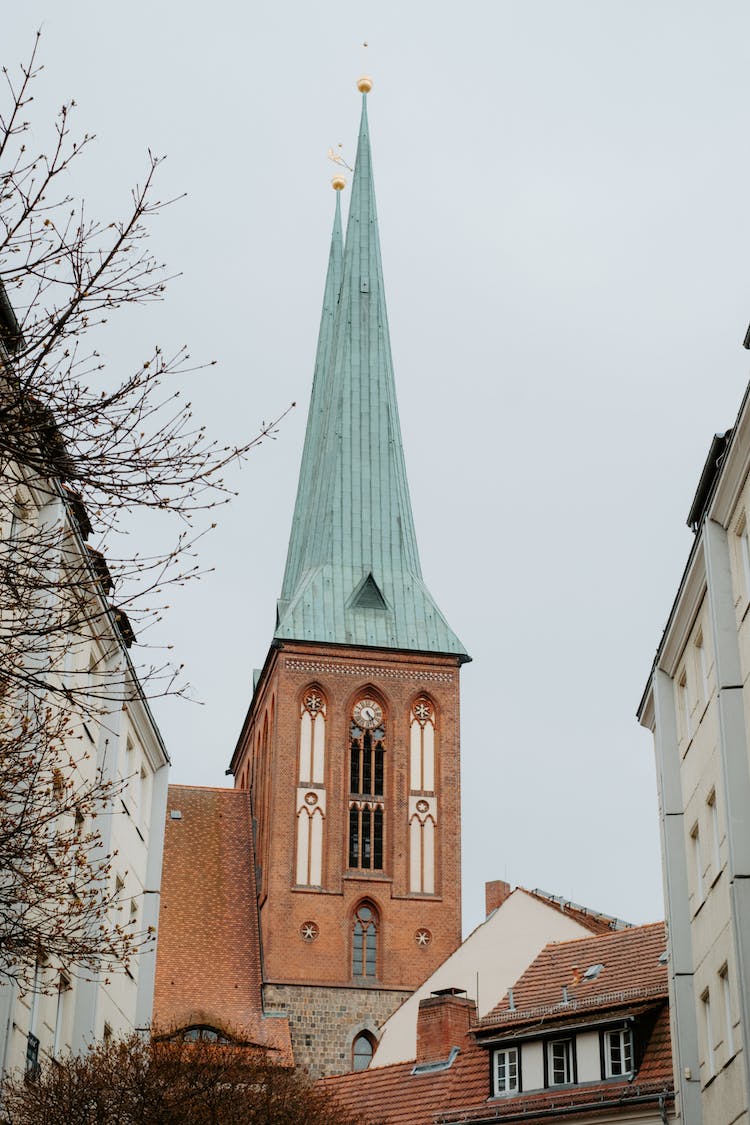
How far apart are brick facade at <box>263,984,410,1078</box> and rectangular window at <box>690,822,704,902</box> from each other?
1092 inches

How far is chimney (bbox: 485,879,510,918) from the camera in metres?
52.2

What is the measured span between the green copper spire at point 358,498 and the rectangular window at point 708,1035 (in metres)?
32.9

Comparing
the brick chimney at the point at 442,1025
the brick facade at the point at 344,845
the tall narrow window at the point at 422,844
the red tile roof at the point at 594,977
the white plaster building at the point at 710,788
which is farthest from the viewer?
the tall narrow window at the point at 422,844

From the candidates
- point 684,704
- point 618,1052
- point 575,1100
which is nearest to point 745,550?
point 684,704

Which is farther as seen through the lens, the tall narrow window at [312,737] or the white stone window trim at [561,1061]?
the tall narrow window at [312,737]

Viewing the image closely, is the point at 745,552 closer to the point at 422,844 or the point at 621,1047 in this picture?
the point at 621,1047

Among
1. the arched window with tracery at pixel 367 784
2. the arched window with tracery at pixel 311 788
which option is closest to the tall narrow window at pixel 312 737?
the arched window with tracery at pixel 311 788

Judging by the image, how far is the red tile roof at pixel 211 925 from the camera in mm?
50375

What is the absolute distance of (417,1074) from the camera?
35.5 m

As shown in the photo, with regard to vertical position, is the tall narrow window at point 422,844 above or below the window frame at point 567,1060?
above

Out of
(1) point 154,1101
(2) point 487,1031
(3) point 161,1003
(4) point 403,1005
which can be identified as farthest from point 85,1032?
(3) point 161,1003

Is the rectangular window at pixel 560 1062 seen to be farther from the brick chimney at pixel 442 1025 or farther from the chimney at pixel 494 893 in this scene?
the chimney at pixel 494 893

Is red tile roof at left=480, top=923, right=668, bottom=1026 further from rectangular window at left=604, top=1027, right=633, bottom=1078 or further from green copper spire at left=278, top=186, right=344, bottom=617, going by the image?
green copper spire at left=278, top=186, right=344, bottom=617

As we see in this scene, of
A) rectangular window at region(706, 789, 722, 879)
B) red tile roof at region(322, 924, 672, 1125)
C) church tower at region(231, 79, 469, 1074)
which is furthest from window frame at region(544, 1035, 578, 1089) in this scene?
church tower at region(231, 79, 469, 1074)
